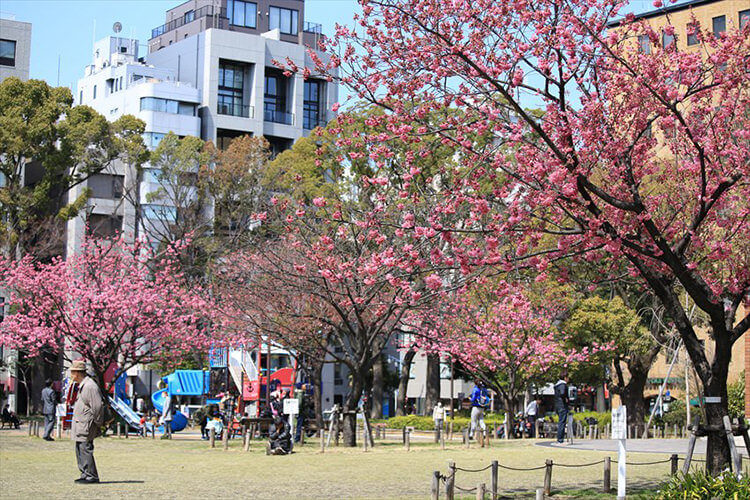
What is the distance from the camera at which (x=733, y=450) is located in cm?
1307

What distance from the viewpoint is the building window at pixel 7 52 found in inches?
2389

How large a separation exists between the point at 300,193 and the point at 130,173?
1451 centimetres

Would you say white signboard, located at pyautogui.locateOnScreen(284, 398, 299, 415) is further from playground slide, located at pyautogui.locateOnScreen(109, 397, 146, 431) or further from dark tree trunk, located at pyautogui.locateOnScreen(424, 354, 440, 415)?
dark tree trunk, located at pyautogui.locateOnScreen(424, 354, 440, 415)

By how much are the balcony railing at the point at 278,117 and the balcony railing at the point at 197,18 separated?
24.1 ft

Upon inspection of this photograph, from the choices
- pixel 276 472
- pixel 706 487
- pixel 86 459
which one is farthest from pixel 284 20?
pixel 706 487

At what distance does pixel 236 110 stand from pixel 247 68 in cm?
292

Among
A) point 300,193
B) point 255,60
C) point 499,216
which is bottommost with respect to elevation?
point 499,216

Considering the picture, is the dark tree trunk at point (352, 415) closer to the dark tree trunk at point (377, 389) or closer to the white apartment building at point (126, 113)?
the white apartment building at point (126, 113)

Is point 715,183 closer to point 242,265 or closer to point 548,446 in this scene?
point 548,446

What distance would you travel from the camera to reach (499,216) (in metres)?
13.8

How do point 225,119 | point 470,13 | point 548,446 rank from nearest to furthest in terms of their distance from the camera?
point 470,13 < point 548,446 < point 225,119

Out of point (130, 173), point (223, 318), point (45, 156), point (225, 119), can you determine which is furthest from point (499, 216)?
point (225, 119)

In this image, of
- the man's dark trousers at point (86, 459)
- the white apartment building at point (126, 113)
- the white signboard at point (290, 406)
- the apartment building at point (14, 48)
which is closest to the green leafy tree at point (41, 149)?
the white apartment building at point (126, 113)

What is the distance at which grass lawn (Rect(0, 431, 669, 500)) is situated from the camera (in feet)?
50.4
